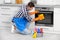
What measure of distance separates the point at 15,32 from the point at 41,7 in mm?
958

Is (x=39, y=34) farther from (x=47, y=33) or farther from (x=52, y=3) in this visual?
(x=52, y=3)

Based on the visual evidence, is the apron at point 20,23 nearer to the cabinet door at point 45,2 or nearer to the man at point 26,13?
the man at point 26,13

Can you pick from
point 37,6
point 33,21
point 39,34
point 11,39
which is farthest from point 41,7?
point 11,39

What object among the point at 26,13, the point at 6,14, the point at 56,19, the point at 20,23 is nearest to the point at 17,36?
the point at 20,23

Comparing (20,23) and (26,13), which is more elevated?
(26,13)

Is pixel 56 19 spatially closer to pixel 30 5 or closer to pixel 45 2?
pixel 45 2

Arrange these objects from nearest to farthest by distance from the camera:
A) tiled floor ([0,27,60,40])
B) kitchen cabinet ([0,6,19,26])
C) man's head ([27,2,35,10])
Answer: tiled floor ([0,27,60,40]), man's head ([27,2,35,10]), kitchen cabinet ([0,6,19,26])

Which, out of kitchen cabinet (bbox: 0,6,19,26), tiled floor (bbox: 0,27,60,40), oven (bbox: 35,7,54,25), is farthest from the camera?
kitchen cabinet (bbox: 0,6,19,26)

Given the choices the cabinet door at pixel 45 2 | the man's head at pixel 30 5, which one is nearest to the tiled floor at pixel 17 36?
the man's head at pixel 30 5

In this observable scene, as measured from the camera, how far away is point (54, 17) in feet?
16.1

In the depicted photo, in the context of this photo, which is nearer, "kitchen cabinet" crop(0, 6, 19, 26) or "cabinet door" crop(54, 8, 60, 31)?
"cabinet door" crop(54, 8, 60, 31)

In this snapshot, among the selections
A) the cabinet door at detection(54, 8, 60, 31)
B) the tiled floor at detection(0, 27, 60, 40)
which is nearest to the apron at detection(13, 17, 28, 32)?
the tiled floor at detection(0, 27, 60, 40)

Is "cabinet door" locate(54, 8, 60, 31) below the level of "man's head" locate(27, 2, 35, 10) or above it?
below

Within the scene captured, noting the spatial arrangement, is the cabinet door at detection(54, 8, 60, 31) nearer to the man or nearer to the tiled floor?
the tiled floor
